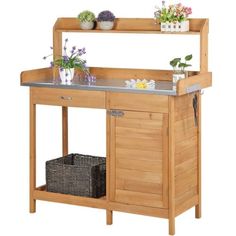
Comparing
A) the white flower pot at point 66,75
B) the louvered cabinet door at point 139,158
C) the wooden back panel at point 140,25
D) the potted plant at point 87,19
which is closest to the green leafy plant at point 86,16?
the potted plant at point 87,19

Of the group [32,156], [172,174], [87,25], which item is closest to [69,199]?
[32,156]

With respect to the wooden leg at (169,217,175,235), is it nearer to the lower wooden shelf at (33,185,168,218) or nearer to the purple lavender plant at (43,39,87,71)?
the lower wooden shelf at (33,185,168,218)

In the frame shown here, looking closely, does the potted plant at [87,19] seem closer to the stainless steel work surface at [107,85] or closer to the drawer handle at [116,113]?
the stainless steel work surface at [107,85]

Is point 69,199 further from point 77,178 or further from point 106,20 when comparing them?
point 106,20

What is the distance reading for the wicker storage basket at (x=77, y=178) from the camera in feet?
23.5

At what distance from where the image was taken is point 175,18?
6.93 metres

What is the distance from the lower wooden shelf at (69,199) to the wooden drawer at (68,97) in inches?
30.4

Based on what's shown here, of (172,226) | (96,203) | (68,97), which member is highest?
(68,97)

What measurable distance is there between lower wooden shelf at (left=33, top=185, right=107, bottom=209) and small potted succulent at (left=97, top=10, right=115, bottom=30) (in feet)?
4.75

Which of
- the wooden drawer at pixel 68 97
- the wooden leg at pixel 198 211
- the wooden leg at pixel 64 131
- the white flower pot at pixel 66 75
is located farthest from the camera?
the wooden leg at pixel 64 131

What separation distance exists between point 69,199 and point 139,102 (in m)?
1.10

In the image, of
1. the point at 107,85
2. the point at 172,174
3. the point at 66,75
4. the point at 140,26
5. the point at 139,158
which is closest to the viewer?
the point at 172,174

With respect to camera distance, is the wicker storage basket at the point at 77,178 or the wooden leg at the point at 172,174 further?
the wicker storage basket at the point at 77,178

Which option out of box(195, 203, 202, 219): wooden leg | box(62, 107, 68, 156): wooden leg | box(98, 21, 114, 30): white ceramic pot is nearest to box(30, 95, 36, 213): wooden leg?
box(62, 107, 68, 156): wooden leg
